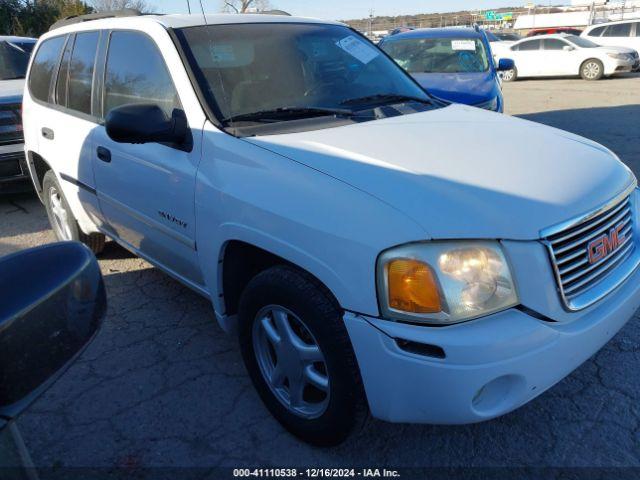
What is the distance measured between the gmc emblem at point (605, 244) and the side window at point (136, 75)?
1922 millimetres

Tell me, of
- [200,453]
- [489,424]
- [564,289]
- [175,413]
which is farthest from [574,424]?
[175,413]

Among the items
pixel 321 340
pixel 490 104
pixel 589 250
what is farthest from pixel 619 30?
pixel 321 340

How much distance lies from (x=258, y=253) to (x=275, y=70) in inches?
41.1

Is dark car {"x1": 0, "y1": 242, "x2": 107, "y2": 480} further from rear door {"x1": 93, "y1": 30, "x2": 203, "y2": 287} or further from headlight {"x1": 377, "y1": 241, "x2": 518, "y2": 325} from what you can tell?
rear door {"x1": 93, "y1": 30, "x2": 203, "y2": 287}

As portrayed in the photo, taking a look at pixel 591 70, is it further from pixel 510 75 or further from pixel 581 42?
pixel 510 75

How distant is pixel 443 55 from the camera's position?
7594 millimetres

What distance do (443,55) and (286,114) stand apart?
5.69 m

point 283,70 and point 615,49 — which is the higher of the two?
point 283,70

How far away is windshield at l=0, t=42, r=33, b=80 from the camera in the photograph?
23.9 ft

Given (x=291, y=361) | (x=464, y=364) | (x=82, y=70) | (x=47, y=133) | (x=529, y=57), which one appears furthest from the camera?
(x=529, y=57)

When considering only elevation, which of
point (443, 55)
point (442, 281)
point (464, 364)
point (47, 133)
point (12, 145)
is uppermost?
point (443, 55)

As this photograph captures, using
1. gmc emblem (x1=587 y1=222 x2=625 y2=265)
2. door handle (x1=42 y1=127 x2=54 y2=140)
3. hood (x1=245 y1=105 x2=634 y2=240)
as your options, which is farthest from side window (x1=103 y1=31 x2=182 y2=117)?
gmc emblem (x1=587 y1=222 x2=625 y2=265)

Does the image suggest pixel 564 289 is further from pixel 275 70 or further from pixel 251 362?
pixel 275 70

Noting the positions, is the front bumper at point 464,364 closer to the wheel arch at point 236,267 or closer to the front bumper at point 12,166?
the wheel arch at point 236,267
